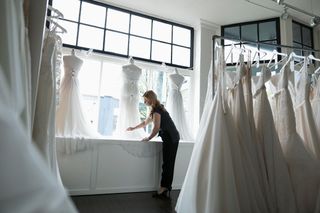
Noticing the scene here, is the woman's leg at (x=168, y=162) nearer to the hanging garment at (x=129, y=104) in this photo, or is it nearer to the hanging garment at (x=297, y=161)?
the hanging garment at (x=129, y=104)

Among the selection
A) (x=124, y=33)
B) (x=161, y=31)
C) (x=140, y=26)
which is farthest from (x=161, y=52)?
(x=124, y=33)

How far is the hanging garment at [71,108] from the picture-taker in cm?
251

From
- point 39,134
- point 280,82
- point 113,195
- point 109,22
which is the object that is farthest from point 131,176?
point 109,22

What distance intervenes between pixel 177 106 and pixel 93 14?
1.91 metres

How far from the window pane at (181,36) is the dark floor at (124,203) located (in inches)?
101

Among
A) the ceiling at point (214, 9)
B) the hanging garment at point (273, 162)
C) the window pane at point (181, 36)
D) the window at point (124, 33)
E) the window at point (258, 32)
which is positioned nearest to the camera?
the hanging garment at point (273, 162)

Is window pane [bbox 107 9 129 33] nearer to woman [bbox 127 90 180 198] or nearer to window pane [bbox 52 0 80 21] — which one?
window pane [bbox 52 0 80 21]

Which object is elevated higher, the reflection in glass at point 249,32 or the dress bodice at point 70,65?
the reflection in glass at point 249,32

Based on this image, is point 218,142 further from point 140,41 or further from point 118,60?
point 140,41

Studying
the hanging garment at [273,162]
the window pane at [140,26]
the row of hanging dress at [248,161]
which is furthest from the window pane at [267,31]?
the hanging garment at [273,162]

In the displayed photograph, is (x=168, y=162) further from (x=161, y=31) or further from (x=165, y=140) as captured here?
(x=161, y=31)

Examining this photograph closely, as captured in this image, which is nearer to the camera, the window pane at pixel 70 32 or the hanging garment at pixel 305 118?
the hanging garment at pixel 305 118

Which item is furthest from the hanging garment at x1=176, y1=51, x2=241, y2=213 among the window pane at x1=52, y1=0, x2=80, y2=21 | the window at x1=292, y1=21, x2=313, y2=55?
the window at x1=292, y1=21, x2=313, y2=55

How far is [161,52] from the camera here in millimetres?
3670
